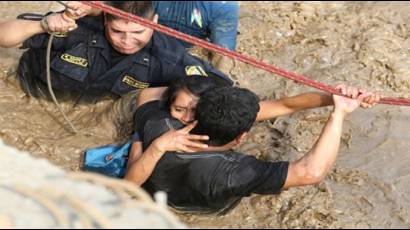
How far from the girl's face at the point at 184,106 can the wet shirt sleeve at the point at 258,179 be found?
34 centimetres

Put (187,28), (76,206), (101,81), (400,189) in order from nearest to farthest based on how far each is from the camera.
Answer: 1. (76,206)
2. (400,189)
3. (101,81)
4. (187,28)

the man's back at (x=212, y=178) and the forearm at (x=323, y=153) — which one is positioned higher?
the forearm at (x=323, y=153)

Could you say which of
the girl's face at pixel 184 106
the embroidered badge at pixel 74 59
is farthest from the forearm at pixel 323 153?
the embroidered badge at pixel 74 59

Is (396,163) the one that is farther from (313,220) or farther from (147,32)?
(147,32)

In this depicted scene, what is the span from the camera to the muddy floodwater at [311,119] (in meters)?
Result: 3.02

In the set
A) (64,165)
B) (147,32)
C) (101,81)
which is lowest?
(64,165)

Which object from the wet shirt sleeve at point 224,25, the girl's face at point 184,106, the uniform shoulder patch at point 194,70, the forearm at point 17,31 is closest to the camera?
the girl's face at point 184,106

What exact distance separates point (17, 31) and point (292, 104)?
135 cm

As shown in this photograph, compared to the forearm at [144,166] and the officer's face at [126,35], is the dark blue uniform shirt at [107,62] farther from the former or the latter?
the forearm at [144,166]

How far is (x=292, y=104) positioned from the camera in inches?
134

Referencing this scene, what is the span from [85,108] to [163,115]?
996 mm

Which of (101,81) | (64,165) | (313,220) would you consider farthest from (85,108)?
(313,220)

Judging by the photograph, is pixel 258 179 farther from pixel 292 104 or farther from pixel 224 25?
pixel 224 25

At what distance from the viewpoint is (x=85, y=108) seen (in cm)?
405
